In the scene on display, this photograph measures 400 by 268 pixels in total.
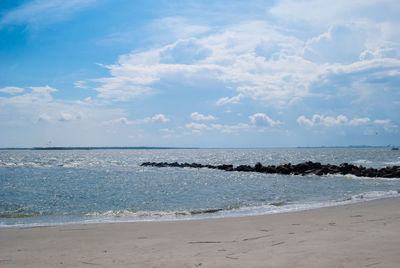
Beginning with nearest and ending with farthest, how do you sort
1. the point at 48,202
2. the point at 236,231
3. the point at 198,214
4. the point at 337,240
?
the point at 337,240 → the point at 236,231 → the point at 198,214 → the point at 48,202

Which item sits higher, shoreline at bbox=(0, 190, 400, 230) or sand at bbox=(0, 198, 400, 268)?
sand at bbox=(0, 198, 400, 268)

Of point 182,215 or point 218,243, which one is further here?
point 182,215

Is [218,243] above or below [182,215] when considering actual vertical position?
above

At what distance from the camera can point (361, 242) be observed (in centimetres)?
666

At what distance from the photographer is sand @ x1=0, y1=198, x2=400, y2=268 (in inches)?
227

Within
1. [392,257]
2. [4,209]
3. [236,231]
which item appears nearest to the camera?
[392,257]

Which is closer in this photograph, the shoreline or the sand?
the sand

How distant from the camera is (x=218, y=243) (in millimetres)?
7156

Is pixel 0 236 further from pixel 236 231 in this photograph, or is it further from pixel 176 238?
pixel 236 231

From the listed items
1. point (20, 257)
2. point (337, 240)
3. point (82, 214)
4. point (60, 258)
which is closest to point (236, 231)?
point (337, 240)

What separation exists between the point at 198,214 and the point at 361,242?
22.2ft

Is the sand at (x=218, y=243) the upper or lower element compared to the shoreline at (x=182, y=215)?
upper

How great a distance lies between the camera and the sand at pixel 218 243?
5.76m

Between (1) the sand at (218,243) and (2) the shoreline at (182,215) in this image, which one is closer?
(1) the sand at (218,243)
